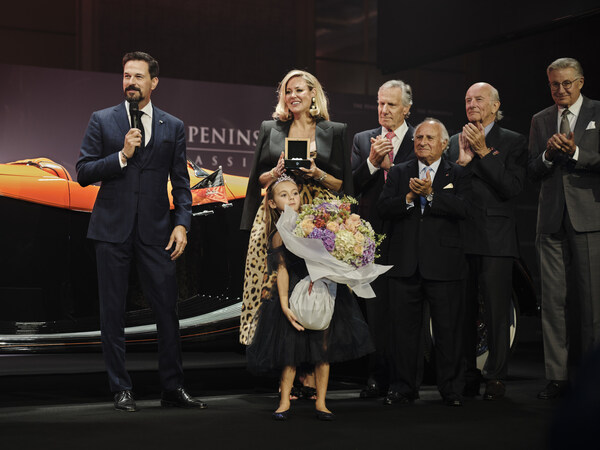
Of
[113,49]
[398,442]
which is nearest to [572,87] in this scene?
[398,442]

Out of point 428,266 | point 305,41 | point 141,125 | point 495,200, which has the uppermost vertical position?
point 305,41

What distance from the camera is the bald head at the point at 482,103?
4.35 metres

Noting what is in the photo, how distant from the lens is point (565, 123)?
4.29m

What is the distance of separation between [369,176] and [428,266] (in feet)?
2.00

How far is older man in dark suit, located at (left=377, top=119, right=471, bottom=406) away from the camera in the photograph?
3.97 meters

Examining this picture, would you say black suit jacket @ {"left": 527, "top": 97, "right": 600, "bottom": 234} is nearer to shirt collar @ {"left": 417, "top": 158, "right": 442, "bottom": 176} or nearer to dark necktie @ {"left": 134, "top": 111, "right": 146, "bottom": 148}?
shirt collar @ {"left": 417, "top": 158, "right": 442, "bottom": 176}

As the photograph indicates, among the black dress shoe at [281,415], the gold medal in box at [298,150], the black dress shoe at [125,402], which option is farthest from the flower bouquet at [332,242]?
the black dress shoe at [125,402]

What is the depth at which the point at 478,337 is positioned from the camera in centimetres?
478

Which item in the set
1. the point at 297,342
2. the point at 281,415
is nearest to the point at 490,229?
the point at 297,342

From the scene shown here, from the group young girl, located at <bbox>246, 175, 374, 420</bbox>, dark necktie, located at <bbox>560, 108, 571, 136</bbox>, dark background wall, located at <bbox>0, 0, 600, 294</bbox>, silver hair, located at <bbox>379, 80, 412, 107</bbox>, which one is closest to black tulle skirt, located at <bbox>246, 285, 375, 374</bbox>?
young girl, located at <bbox>246, 175, 374, 420</bbox>

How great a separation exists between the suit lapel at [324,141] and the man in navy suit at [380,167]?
0.26m

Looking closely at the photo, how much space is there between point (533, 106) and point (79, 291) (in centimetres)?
445

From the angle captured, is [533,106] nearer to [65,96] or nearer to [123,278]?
[65,96]

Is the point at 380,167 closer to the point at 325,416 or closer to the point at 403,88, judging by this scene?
the point at 403,88
